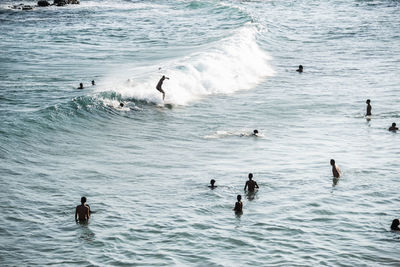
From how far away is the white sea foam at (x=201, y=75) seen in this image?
3169cm

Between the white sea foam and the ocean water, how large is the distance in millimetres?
130

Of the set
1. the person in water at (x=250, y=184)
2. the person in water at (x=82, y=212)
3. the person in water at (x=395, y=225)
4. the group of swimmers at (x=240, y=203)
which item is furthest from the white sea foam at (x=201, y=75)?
the person in water at (x=395, y=225)

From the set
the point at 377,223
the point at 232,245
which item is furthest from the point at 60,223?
the point at 377,223

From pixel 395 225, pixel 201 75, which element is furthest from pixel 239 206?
pixel 201 75

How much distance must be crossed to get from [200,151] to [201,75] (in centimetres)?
1368

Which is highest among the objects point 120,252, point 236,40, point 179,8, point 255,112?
point 179,8

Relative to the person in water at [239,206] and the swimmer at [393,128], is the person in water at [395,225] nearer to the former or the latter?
the person in water at [239,206]

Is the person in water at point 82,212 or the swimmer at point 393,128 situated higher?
the swimmer at point 393,128

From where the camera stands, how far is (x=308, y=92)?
3284cm

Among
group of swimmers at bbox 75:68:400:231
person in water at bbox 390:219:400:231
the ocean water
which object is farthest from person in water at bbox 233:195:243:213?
person in water at bbox 390:219:400:231

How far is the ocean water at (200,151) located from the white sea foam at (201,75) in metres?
0.13

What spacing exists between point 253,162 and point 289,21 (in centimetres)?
4178

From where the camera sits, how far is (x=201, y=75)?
35906mm

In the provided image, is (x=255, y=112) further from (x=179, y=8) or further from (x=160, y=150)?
(x=179, y=8)
